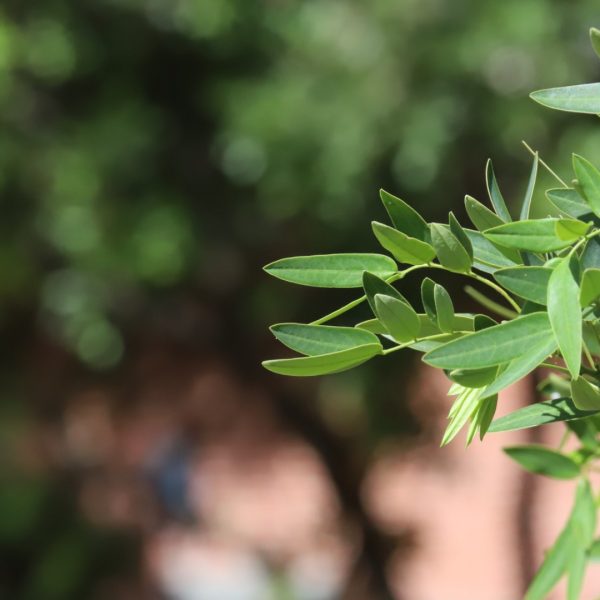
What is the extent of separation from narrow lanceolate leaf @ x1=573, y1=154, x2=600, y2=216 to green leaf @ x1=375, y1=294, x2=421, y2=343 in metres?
0.08

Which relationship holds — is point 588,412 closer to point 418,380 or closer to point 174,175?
point 174,175

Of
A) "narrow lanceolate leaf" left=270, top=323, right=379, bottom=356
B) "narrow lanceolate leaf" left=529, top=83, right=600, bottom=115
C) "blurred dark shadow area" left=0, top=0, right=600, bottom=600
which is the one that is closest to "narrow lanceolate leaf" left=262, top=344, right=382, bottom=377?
"narrow lanceolate leaf" left=270, top=323, right=379, bottom=356

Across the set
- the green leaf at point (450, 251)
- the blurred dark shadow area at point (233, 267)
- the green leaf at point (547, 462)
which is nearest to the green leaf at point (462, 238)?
the green leaf at point (450, 251)

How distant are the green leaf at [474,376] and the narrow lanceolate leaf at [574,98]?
10 centimetres

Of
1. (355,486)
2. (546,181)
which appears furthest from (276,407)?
(546,181)

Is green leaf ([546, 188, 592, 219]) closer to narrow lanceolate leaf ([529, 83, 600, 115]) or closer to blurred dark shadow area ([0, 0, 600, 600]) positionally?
narrow lanceolate leaf ([529, 83, 600, 115])

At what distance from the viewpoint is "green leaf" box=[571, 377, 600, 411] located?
0.37 meters

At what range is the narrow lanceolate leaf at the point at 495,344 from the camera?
35 centimetres

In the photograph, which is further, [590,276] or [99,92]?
[99,92]

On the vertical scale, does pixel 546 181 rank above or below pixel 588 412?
below

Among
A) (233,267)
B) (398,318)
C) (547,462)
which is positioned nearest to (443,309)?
(398,318)

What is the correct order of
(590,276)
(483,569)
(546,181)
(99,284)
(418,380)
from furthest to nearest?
1. (483,569)
2. (418,380)
3. (99,284)
4. (546,181)
5. (590,276)

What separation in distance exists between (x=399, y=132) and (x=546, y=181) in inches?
15.2

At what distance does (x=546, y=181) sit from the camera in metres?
2.13
